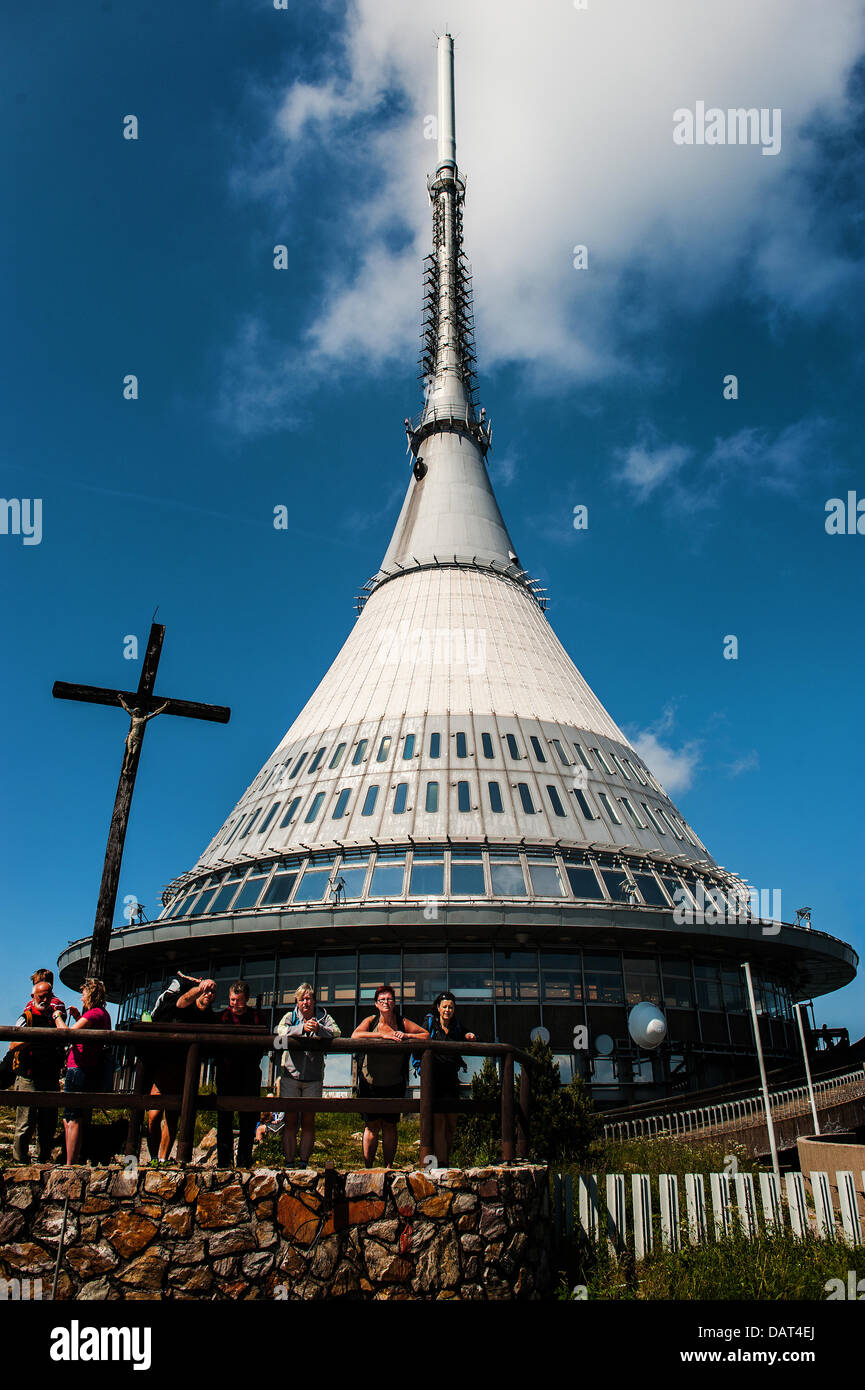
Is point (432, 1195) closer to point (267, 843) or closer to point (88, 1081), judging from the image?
point (88, 1081)

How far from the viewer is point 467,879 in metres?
24.2

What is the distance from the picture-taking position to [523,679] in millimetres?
33219

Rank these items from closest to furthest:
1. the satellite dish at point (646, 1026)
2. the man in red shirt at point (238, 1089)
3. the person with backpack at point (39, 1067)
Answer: the man in red shirt at point (238, 1089), the person with backpack at point (39, 1067), the satellite dish at point (646, 1026)

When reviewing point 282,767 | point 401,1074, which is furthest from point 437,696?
point 401,1074

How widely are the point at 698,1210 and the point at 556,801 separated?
59.8 ft

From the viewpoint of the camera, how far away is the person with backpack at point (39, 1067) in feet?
29.1

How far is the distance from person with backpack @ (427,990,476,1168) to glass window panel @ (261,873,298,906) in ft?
52.6

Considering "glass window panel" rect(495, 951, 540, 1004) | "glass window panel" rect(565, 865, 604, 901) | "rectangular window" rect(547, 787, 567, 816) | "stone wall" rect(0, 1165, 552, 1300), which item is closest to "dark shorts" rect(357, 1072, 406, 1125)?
"stone wall" rect(0, 1165, 552, 1300)

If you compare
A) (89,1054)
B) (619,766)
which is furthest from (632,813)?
(89,1054)

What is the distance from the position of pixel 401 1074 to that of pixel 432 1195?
1.59 m

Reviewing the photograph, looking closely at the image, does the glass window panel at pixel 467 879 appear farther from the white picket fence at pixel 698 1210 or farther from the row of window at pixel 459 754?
the white picket fence at pixel 698 1210

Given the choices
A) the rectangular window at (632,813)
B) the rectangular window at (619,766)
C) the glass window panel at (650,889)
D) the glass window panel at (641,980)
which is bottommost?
the glass window panel at (641,980)

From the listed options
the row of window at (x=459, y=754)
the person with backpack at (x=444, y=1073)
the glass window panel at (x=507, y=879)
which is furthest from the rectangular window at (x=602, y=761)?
the person with backpack at (x=444, y=1073)

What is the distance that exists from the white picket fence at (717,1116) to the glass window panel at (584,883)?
578cm
